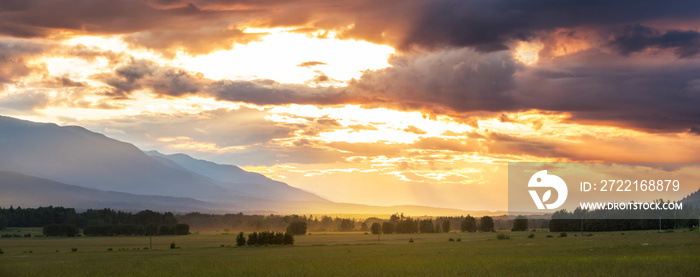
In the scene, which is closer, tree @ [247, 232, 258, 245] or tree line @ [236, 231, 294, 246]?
tree line @ [236, 231, 294, 246]

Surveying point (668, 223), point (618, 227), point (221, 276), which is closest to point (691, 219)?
A: point (668, 223)

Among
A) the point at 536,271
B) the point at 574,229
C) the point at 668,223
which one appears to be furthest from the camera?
the point at 574,229

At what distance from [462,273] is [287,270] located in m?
15.6

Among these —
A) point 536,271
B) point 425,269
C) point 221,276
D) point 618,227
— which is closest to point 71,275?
point 221,276

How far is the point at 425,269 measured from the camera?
174ft

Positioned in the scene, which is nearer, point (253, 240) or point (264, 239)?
point (253, 240)

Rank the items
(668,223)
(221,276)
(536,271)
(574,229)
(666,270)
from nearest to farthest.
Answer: (666,270)
(536,271)
(221,276)
(668,223)
(574,229)

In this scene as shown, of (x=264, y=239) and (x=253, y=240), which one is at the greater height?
(x=264, y=239)

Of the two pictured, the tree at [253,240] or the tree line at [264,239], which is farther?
the tree at [253,240]

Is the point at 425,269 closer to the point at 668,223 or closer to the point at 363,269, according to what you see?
the point at 363,269

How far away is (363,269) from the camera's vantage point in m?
55.4

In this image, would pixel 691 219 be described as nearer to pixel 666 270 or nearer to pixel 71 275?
pixel 666 270

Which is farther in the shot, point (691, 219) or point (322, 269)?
point (691, 219)

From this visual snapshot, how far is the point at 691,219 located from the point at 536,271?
161175mm
